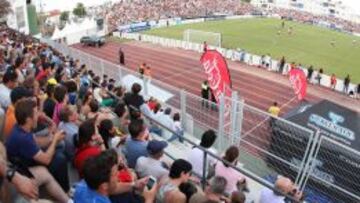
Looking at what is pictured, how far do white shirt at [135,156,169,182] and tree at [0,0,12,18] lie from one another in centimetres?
3332

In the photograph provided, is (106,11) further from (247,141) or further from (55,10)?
(247,141)

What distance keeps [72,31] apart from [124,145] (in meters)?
40.8

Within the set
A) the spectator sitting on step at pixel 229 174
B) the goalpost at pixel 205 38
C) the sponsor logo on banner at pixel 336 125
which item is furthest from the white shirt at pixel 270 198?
the goalpost at pixel 205 38

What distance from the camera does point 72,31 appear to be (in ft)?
149

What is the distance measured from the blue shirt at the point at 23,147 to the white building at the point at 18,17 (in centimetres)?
3628

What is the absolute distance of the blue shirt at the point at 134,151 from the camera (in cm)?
588

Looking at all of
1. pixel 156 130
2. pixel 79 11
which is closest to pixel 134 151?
pixel 156 130

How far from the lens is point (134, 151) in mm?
5891

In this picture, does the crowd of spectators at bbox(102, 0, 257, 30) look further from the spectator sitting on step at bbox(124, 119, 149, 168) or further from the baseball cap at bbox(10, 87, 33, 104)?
the spectator sitting on step at bbox(124, 119, 149, 168)

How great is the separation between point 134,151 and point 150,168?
22.5 inches

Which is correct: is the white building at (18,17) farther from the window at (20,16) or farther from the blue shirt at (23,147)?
the blue shirt at (23,147)

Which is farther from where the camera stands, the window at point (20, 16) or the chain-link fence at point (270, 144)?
the window at point (20, 16)

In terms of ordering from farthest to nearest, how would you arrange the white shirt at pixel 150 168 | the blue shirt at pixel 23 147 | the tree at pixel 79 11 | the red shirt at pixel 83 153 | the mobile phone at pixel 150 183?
the tree at pixel 79 11 < the red shirt at pixel 83 153 < the white shirt at pixel 150 168 < the blue shirt at pixel 23 147 < the mobile phone at pixel 150 183

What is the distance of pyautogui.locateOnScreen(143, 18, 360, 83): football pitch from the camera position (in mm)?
39406
